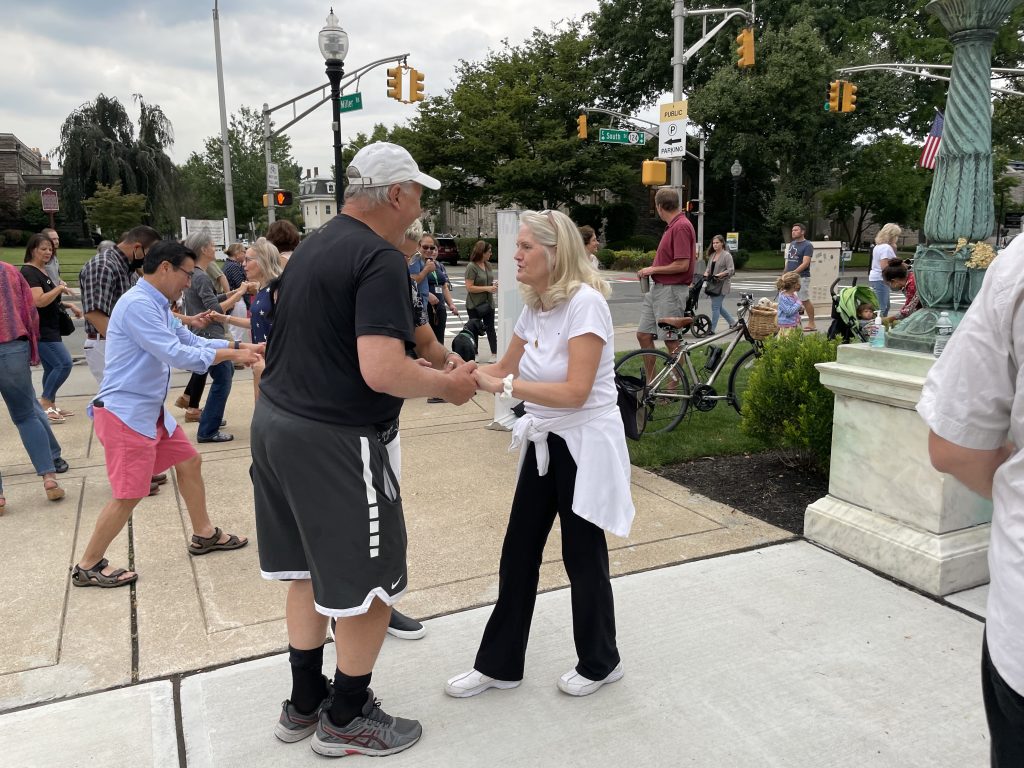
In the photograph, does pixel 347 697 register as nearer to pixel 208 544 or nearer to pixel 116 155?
pixel 208 544

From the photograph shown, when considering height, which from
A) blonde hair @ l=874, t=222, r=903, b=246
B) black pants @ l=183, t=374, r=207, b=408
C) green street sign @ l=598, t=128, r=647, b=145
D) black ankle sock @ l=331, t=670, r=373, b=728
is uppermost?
green street sign @ l=598, t=128, r=647, b=145

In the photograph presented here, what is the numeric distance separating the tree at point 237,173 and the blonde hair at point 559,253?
46086mm

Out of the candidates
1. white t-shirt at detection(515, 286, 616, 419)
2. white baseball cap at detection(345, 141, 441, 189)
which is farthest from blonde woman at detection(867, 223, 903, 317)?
white baseball cap at detection(345, 141, 441, 189)

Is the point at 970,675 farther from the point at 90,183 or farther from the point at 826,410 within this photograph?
the point at 90,183

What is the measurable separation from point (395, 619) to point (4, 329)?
11.7 ft

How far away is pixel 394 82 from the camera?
20312 mm

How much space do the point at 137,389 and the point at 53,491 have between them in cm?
190

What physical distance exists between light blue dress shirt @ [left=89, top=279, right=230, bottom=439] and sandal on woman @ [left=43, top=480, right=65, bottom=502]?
1728 mm

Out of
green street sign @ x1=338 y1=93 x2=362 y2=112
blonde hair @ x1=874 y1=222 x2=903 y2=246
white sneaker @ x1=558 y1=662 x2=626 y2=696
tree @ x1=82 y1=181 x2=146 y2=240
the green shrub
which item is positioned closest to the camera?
white sneaker @ x1=558 y1=662 x2=626 y2=696

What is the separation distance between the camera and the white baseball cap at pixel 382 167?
2.38 meters

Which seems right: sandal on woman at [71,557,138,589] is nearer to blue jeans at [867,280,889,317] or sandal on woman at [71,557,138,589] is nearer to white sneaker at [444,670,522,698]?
white sneaker at [444,670,522,698]

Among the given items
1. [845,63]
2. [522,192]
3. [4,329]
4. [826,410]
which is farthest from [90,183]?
[826,410]

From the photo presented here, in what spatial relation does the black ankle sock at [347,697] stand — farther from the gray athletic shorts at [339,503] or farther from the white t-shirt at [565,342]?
the white t-shirt at [565,342]

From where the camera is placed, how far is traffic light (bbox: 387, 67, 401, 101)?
20297 mm
